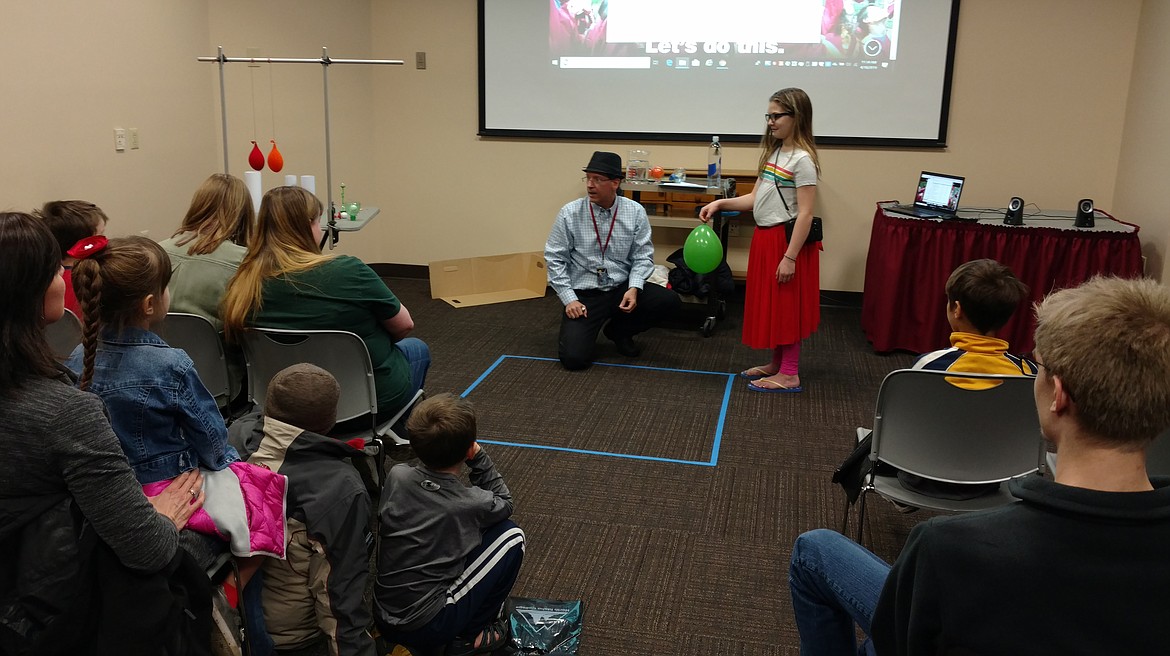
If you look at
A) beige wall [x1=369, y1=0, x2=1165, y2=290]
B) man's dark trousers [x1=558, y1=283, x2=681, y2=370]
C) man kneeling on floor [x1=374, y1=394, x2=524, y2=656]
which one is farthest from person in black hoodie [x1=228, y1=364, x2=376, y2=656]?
beige wall [x1=369, y1=0, x2=1165, y2=290]

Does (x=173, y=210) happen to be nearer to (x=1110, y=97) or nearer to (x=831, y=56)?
(x=831, y=56)

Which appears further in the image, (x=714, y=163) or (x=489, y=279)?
(x=489, y=279)

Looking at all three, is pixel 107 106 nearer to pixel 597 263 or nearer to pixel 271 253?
pixel 271 253

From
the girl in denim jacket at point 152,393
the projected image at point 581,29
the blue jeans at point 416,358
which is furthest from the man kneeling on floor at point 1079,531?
the projected image at point 581,29

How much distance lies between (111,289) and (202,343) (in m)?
0.99

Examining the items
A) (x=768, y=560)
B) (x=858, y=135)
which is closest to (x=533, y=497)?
(x=768, y=560)

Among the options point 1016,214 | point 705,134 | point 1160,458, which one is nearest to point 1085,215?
point 1016,214

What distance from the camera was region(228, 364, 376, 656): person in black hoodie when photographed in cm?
208

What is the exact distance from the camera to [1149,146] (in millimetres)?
5125

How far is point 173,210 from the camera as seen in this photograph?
4910 mm

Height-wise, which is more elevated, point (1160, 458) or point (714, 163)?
point (714, 163)

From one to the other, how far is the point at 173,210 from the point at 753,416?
319 cm

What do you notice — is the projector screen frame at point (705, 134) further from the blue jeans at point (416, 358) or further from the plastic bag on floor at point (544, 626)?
the plastic bag on floor at point (544, 626)

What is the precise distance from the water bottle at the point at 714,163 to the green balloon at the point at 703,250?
58 centimetres
